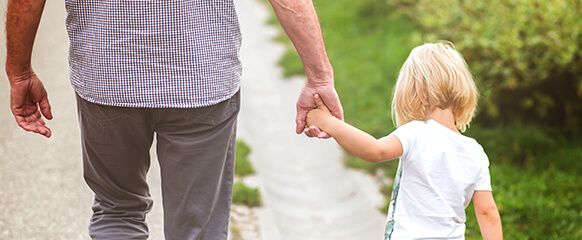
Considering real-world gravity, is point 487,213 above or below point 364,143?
below

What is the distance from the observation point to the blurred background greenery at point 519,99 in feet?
12.3

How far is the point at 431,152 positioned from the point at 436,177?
3.4 inches

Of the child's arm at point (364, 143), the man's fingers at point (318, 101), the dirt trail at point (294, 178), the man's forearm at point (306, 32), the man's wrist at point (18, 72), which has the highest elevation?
A: the man's forearm at point (306, 32)

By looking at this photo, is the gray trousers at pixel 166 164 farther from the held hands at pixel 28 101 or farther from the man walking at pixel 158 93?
the held hands at pixel 28 101

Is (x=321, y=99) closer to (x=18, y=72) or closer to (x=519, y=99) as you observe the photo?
(x=18, y=72)

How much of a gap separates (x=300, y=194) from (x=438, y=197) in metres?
2.02

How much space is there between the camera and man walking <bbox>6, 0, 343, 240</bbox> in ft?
6.25

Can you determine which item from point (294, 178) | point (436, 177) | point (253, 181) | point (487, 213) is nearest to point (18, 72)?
point (436, 177)

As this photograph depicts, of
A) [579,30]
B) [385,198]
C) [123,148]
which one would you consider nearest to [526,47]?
[579,30]

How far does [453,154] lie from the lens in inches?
80.4

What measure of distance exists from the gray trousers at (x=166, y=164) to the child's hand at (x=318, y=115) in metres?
0.26

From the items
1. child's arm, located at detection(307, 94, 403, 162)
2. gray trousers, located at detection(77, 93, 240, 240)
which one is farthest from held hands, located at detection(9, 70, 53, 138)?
child's arm, located at detection(307, 94, 403, 162)

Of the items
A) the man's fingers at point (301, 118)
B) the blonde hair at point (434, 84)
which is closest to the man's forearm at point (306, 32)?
the man's fingers at point (301, 118)

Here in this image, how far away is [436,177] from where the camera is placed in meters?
2.04
